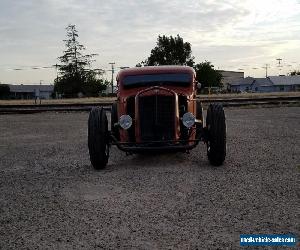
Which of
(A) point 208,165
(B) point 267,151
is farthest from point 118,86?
(B) point 267,151

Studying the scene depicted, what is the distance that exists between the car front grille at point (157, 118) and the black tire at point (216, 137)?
2.26ft

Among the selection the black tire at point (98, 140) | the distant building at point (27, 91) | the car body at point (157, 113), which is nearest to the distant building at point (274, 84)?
the distant building at point (27, 91)

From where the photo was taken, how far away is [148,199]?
17.1 ft

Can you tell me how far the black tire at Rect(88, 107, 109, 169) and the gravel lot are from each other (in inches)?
8.4

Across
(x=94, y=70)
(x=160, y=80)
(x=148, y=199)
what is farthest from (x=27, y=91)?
(x=148, y=199)

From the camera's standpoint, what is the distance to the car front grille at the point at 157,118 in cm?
757

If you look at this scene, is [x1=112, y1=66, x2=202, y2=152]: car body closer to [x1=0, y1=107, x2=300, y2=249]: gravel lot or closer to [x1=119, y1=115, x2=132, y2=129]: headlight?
[x1=119, y1=115, x2=132, y2=129]: headlight

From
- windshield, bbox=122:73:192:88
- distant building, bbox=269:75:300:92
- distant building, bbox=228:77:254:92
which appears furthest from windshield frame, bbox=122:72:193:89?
distant building, bbox=228:77:254:92

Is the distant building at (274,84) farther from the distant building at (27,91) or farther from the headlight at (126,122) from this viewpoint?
the headlight at (126,122)

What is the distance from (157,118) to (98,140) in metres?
1.13

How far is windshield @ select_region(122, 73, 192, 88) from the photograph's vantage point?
8484mm

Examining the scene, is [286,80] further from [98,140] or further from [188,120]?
[98,140]

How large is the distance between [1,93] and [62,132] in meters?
76.7

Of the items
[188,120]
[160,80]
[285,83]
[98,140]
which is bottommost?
[98,140]
